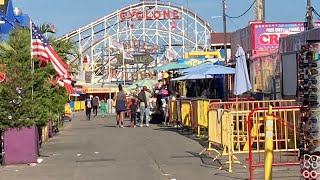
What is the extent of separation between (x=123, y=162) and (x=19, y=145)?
240 centimetres

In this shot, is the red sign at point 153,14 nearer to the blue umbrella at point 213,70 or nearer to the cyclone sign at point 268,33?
the cyclone sign at point 268,33

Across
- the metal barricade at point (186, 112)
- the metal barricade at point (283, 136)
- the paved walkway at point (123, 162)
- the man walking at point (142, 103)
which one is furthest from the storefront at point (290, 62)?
the man walking at point (142, 103)

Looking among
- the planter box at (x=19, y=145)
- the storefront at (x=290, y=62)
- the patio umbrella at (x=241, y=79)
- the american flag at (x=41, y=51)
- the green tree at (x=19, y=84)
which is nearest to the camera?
the planter box at (x=19, y=145)

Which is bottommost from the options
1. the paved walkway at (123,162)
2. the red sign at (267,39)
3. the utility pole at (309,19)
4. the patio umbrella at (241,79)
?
the paved walkway at (123,162)

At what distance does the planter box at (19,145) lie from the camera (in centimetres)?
1436

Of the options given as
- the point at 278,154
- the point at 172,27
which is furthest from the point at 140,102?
the point at 172,27

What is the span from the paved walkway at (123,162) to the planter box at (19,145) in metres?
0.26

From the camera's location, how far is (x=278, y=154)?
14.3 m

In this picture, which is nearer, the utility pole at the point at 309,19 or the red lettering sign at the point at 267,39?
the utility pole at the point at 309,19

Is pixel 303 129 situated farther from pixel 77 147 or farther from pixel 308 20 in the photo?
pixel 308 20

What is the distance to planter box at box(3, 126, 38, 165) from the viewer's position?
1436 cm

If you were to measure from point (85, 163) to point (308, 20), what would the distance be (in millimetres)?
10201

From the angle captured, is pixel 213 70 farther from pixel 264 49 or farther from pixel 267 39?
pixel 267 39

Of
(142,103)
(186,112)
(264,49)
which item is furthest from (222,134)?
(142,103)
